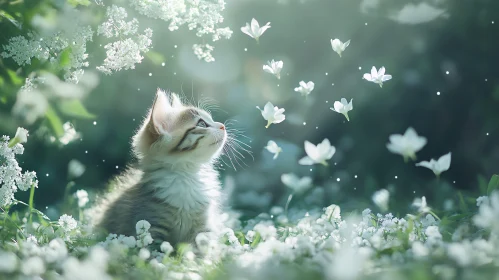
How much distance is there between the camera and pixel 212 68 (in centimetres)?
341

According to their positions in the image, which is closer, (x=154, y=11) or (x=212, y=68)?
(x=154, y=11)

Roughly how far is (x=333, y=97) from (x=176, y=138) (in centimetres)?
136

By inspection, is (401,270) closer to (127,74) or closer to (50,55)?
(50,55)

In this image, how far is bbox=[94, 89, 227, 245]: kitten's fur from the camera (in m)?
2.03

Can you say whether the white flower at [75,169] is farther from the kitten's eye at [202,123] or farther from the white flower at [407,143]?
the white flower at [407,143]

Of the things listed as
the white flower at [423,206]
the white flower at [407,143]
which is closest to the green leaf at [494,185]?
the white flower at [423,206]

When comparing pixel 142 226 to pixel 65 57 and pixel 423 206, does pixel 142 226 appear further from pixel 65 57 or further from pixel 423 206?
pixel 423 206

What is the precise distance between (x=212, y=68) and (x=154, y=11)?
1.27 metres

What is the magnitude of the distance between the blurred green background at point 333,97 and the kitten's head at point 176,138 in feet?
2.19

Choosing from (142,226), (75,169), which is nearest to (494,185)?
(142,226)

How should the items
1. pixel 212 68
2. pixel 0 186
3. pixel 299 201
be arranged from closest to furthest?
1. pixel 0 186
2. pixel 299 201
3. pixel 212 68

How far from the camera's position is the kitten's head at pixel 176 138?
7.03ft

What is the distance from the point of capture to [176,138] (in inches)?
85.4

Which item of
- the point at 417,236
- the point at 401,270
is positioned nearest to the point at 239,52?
the point at 417,236
